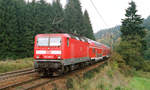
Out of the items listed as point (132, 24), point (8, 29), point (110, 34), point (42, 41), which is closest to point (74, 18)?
point (132, 24)

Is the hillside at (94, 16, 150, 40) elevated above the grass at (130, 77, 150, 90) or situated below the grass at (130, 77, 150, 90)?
above

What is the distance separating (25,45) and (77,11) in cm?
2585

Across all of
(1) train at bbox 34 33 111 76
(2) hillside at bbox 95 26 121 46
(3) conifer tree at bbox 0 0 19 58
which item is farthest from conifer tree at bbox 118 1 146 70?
(3) conifer tree at bbox 0 0 19 58

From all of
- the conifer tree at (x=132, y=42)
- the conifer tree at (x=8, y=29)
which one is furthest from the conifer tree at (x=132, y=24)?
the conifer tree at (x=8, y=29)

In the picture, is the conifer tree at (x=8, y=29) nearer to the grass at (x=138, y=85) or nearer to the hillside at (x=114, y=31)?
the hillside at (x=114, y=31)

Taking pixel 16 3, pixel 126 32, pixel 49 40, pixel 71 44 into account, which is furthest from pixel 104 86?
pixel 16 3

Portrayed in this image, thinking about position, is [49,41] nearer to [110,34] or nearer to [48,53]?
[48,53]

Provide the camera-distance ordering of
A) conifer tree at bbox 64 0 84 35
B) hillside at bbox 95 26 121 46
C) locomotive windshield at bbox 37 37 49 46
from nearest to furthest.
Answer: locomotive windshield at bbox 37 37 49 46, hillside at bbox 95 26 121 46, conifer tree at bbox 64 0 84 35

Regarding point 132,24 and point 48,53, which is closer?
point 48,53

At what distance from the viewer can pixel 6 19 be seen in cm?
3628

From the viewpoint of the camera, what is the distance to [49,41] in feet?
36.0

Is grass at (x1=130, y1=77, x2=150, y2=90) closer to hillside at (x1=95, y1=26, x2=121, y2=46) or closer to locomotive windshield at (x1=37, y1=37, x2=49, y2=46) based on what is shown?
locomotive windshield at (x1=37, y1=37, x2=49, y2=46)

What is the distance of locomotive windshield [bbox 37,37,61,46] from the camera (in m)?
10.8

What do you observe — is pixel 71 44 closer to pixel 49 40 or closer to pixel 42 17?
pixel 49 40
